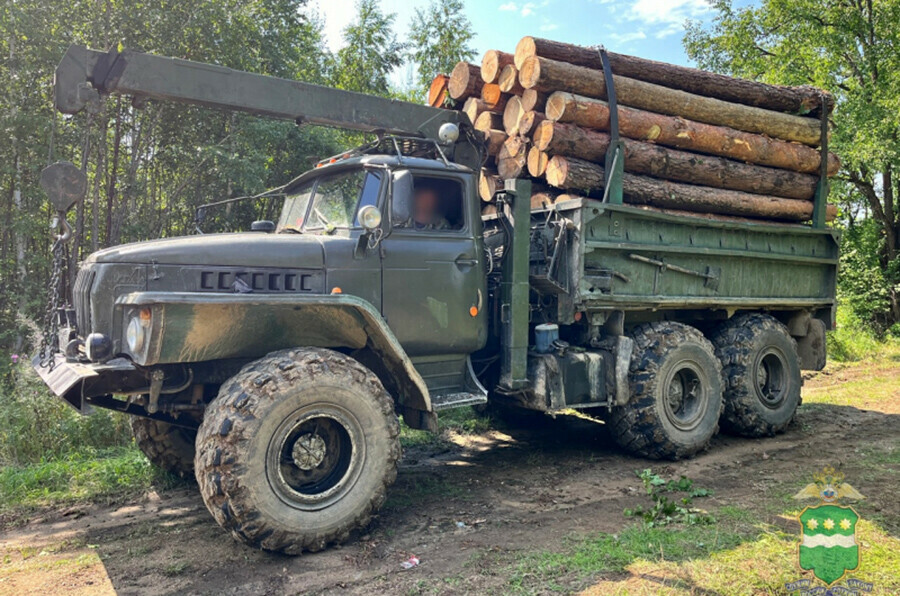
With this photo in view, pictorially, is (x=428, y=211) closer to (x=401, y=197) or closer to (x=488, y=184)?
(x=401, y=197)

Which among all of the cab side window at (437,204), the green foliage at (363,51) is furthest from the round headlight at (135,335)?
the green foliage at (363,51)

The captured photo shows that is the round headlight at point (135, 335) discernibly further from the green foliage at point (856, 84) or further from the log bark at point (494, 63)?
the green foliage at point (856, 84)

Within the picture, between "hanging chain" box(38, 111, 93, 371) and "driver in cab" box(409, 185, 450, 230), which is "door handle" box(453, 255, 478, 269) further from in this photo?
"hanging chain" box(38, 111, 93, 371)

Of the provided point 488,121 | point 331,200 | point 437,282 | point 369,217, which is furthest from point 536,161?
point 369,217

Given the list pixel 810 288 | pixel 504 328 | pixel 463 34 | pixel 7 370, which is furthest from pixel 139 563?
pixel 463 34

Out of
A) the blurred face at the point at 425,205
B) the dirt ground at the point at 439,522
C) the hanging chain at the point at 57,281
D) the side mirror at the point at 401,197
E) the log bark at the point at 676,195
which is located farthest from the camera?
the log bark at the point at 676,195

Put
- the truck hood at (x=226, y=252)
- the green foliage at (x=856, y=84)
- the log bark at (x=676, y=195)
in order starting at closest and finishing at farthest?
the truck hood at (x=226, y=252)
the log bark at (x=676, y=195)
the green foliage at (x=856, y=84)

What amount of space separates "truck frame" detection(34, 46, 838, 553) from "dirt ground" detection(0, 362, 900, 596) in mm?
306

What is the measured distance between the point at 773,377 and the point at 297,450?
5.83m

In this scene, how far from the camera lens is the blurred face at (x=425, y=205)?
530cm

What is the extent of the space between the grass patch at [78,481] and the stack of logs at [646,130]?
13.9 ft

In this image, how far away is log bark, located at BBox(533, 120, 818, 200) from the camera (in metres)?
6.38

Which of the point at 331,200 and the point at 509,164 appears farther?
the point at 509,164

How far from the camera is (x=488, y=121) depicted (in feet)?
→ 22.9
